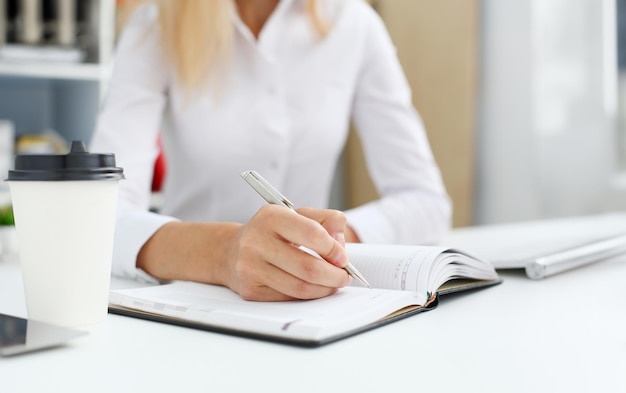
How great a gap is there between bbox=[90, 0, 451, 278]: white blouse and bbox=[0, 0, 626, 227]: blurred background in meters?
0.94

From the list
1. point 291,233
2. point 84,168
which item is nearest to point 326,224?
point 291,233

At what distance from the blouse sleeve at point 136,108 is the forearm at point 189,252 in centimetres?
18

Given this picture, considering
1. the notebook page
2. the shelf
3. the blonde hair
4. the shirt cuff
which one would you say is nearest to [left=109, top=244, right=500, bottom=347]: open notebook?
the notebook page

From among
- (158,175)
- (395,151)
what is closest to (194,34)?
(395,151)

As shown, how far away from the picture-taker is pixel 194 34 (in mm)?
1219

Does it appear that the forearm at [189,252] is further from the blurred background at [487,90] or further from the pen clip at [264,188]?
the blurred background at [487,90]

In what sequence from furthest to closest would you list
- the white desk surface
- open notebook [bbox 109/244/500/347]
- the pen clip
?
the pen clip
open notebook [bbox 109/244/500/347]
the white desk surface

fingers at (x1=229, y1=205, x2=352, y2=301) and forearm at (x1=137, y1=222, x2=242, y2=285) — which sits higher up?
fingers at (x1=229, y1=205, x2=352, y2=301)

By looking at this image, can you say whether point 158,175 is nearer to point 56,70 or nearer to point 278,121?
point 56,70

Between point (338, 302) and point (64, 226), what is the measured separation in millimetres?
243

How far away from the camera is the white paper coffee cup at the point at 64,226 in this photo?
533mm

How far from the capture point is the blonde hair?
121 centimetres

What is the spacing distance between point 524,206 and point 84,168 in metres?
1.95

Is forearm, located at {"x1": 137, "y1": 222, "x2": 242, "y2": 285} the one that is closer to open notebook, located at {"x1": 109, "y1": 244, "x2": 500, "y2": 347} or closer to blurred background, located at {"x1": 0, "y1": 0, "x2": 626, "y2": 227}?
open notebook, located at {"x1": 109, "y1": 244, "x2": 500, "y2": 347}
